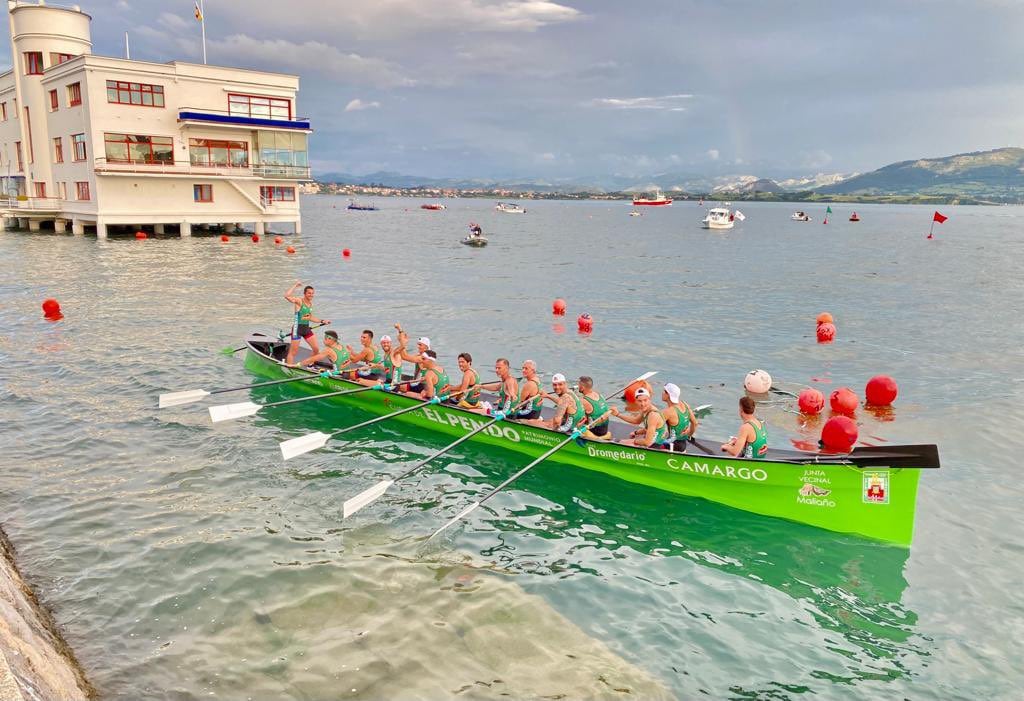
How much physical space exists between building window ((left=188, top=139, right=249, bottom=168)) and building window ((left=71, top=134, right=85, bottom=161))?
7.35m

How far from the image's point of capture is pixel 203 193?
5378 cm

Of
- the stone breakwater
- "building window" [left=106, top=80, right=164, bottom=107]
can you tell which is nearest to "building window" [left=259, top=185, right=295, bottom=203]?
"building window" [left=106, top=80, right=164, bottom=107]

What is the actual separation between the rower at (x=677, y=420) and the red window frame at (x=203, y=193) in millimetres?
50331

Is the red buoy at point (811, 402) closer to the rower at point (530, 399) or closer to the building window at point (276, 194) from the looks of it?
the rower at point (530, 399)

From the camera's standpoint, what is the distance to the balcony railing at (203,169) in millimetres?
48719

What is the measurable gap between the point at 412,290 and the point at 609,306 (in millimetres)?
11421

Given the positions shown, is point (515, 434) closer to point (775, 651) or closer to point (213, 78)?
point (775, 651)

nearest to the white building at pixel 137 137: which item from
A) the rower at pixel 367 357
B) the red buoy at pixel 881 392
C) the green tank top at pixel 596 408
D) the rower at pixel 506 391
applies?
the rower at pixel 367 357

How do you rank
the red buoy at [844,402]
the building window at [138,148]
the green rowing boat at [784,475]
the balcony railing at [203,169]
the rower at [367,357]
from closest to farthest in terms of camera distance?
the green rowing boat at [784,475]
the rower at [367,357]
the red buoy at [844,402]
the balcony railing at [203,169]
the building window at [138,148]

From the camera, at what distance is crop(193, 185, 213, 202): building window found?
53.4 meters

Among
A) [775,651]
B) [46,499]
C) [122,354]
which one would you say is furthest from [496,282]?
[775,651]

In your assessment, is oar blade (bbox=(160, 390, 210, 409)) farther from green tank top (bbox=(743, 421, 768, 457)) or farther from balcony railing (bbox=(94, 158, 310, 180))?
balcony railing (bbox=(94, 158, 310, 180))

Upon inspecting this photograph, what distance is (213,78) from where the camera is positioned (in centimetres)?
5178

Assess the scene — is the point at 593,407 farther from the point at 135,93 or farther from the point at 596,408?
the point at 135,93
